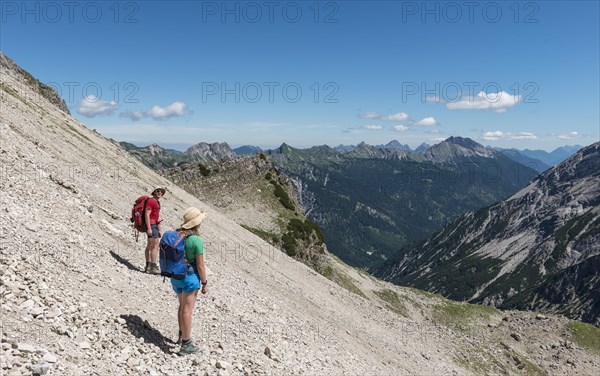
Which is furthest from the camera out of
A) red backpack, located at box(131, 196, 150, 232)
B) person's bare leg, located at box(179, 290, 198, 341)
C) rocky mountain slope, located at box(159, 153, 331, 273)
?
rocky mountain slope, located at box(159, 153, 331, 273)

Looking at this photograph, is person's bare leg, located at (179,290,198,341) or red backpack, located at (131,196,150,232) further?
red backpack, located at (131,196,150,232)

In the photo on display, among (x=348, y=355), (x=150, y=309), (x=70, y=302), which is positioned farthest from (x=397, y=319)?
(x=70, y=302)

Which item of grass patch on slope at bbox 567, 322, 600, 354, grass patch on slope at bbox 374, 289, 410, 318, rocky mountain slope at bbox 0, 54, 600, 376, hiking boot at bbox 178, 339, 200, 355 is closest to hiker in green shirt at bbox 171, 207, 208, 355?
hiking boot at bbox 178, 339, 200, 355

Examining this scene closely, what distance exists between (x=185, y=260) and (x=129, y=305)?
4021 mm

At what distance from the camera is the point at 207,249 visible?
3069 centimetres

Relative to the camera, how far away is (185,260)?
1185cm

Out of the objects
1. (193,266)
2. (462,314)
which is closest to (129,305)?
(193,266)

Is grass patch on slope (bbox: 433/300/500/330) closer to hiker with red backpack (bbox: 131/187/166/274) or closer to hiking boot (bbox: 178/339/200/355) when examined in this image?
hiker with red backpack (bbox: 131/187/166/274)

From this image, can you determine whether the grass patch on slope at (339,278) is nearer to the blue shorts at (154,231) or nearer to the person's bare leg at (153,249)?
the person's bare leg at (153,249)

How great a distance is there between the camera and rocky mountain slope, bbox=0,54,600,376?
10984 mm

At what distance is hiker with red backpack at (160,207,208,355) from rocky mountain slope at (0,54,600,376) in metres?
1.96

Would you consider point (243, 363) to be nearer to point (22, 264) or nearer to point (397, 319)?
point (22, 264)

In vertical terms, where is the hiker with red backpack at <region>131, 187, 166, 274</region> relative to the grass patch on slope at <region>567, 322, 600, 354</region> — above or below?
above

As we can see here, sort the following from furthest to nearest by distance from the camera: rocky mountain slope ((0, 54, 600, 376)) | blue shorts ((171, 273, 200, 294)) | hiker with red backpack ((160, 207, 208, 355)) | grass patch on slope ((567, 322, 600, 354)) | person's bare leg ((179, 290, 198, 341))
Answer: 1. grass patch on slope ((567, 322, 600, 354))
2. person's bare leg ((179, 290, 198, 341))
3. blue shorts ((171, 273, 200, 294))
4. hiker with red backpack ((160, 207, 208, 355))
5. rocky mountain slope ((0, 54, 600, 376))
